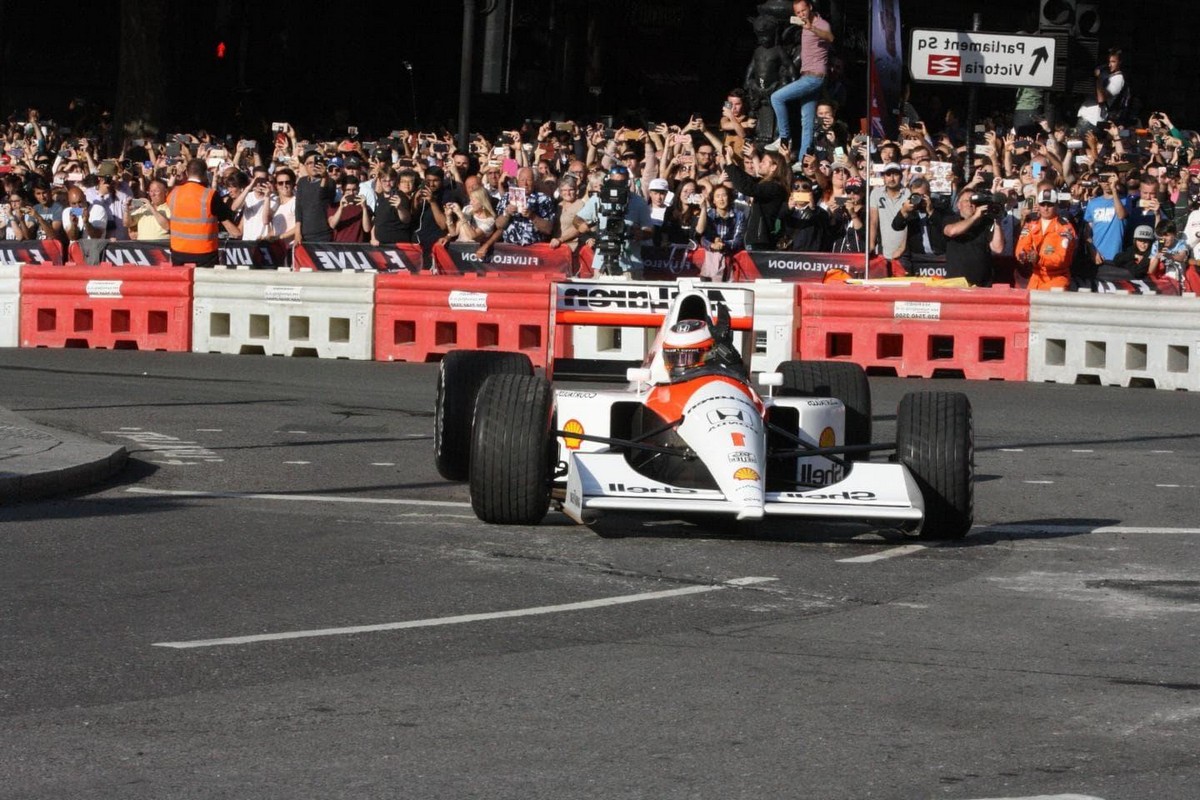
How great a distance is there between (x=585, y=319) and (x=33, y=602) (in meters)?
5.09

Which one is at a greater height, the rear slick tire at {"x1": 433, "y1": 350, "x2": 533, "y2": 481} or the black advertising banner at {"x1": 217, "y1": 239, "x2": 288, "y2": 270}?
the black advertising banner at {"x1": 217, "y1": 239, "x2": 288, "y2": 270}

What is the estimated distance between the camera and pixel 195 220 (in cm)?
2177

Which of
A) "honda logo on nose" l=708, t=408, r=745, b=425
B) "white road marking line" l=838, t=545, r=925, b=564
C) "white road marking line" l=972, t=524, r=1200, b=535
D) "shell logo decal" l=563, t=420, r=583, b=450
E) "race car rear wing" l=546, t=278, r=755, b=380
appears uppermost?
"race car rear wing" l=546, t=278, r=755, b=380

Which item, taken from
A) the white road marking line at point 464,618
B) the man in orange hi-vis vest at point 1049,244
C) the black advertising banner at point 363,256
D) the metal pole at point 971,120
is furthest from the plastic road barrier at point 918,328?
the white road marking line at point 464,618

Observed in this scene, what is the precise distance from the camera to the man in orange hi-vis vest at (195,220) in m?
21.6

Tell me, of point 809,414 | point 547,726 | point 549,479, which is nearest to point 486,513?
point 549,479

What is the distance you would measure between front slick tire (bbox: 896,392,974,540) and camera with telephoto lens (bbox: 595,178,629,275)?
28.9 feet

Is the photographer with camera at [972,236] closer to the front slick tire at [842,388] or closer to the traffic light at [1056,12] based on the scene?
the traffic light at [1056,12]

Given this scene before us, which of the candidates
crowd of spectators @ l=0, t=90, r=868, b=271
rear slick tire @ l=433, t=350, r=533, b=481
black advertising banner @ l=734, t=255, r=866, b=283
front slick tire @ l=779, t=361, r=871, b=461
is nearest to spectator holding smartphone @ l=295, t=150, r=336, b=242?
crowd of spectators @ l=0, t=90, r=868, b=271

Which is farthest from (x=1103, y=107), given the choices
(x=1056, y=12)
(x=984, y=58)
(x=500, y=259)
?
(x=500, y=259)

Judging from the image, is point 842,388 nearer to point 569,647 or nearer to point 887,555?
point 887,555

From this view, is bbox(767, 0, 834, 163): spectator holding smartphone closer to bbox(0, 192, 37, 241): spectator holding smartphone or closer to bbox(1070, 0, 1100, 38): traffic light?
bbox(1070, 0, 1100, 38): traffic light

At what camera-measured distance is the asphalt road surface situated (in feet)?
18.9

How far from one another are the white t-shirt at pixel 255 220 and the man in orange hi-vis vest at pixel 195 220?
0.93m
